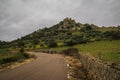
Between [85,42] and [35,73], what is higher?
[85,42]

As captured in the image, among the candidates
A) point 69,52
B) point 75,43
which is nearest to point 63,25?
point 75,43

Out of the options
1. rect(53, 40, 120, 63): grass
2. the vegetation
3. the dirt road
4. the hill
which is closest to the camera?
rect(53, 40, 120, 63): grass

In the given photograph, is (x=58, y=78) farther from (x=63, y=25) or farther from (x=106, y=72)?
(x=63, y=25)

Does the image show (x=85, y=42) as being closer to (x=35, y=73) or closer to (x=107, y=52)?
(x=107, y=52)

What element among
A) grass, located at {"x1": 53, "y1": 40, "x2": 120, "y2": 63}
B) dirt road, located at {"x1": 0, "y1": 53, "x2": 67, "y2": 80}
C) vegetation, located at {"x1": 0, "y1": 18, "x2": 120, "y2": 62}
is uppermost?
vegetation, located at {"x1": 0, "y1": 18, "x2": 120, "y2": 62}

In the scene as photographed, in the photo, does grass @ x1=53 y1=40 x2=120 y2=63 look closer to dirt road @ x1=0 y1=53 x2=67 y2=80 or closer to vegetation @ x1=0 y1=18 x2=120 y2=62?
vegetation @ x1=0 y1=18 x2=120 y2=62

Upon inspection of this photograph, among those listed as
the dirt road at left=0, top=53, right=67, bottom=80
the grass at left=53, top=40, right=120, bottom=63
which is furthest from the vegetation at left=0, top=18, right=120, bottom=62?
the dirt road at left=0, top=53, right=67, bottom=80

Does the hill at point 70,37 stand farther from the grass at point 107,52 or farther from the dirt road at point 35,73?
the dirt road at point 35,73

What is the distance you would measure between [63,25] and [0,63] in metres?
141

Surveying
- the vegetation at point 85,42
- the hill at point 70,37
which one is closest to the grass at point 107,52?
the vegetation at point 85,42

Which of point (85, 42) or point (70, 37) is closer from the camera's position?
point (85, 42)

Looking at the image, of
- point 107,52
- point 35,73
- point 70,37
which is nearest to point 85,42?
point 70,37

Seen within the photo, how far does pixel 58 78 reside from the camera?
20.1m

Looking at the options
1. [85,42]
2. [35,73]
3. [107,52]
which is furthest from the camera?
[85,42]
